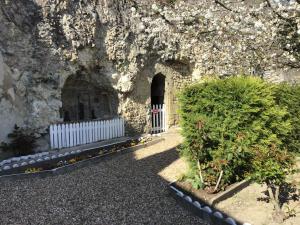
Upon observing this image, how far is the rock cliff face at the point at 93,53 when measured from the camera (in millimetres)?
9914

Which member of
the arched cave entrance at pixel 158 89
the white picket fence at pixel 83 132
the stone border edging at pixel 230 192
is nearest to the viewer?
the stone border edging at pixel 230 192

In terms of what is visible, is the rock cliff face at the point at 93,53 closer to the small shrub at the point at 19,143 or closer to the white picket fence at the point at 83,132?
the small shrub at the point at 19,143

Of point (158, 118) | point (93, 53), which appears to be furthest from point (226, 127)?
point (158, 118)

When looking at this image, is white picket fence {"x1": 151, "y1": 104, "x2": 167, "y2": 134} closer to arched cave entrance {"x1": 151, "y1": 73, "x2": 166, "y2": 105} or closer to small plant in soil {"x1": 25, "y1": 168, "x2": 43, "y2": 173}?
arched cave entrance {"x1": 151, "y1": 73, "x2": 166, "y2": 105}

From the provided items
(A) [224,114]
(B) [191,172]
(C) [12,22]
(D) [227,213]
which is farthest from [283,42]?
(C) [12,22]

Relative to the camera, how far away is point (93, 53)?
1208 centimetres

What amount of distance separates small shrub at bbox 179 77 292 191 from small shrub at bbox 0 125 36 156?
17.0ft

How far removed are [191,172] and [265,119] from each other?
1.64 meters

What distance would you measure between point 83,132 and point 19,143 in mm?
2283

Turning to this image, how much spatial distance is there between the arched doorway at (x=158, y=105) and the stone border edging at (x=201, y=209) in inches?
325

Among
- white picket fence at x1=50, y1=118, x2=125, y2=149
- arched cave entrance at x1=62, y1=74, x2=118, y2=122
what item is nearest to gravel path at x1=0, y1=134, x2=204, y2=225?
white picket fence at x1=50, y1=118, x2=125, y2=149

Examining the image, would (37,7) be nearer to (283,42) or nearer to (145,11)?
(145,11)

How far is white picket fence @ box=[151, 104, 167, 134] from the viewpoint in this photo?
48.1 feet

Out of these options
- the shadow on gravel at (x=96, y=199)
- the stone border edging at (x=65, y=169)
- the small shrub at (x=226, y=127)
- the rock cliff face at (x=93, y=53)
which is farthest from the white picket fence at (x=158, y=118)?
the small shrub at (x=226, y=127)
